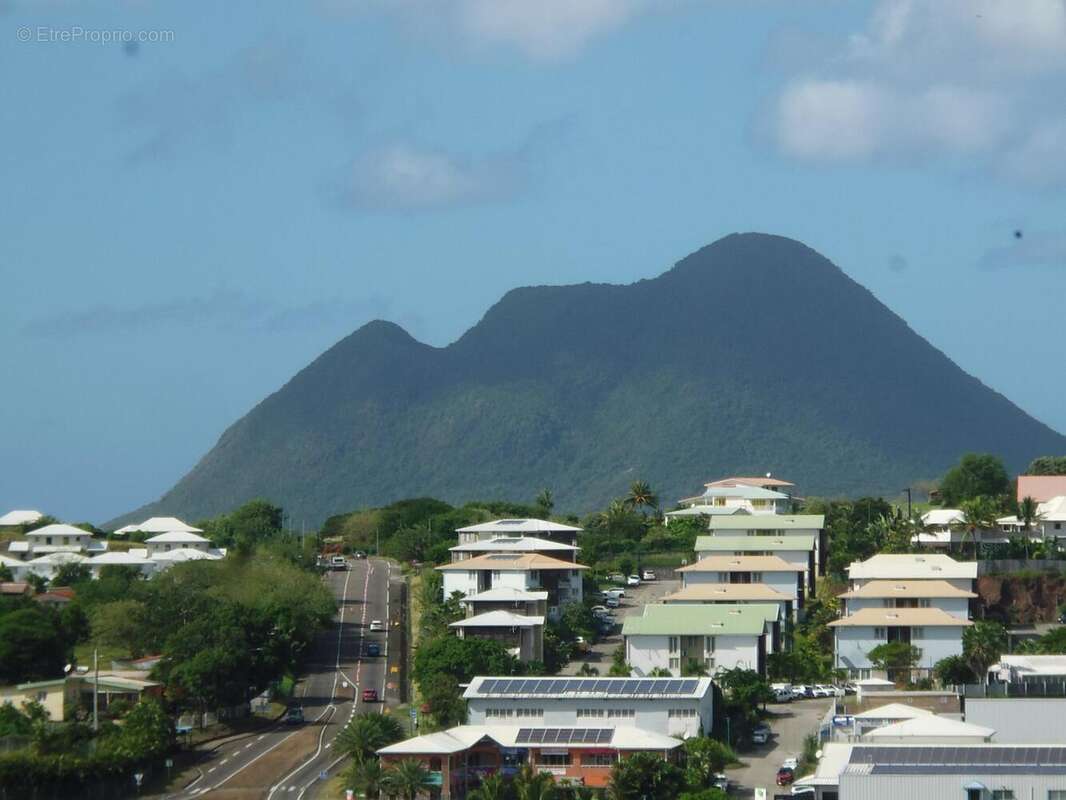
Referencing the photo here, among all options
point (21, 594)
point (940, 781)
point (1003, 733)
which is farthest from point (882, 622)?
point (21, 594)

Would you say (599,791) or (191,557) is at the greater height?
(191,557)

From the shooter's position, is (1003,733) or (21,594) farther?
(21,594)

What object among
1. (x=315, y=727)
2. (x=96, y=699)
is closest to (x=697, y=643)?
(x=315, y=727)

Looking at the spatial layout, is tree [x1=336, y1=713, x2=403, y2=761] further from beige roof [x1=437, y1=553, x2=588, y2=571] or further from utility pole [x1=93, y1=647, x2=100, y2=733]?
beige roof [x1=437, y1=553, x2=588, y2=571]

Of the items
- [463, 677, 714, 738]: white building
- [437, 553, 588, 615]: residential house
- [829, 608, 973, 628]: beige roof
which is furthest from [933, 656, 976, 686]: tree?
[437, 553, 588, 615]: residential house

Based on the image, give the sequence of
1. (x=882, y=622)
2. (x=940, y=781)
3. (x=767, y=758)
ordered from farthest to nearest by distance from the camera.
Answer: (x=882, y=622) → (x=767, y=758) → (x=940, y=781)

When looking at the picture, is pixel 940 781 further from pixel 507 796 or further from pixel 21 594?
pixel 21 594

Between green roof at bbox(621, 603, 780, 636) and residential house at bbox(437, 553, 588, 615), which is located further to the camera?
residential house at bbox(437, 553, 588, 615)
